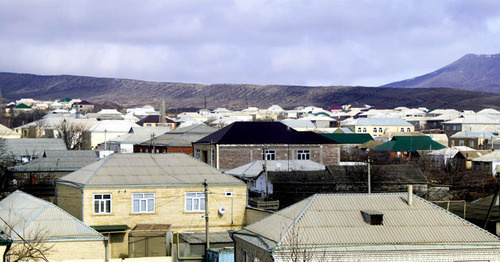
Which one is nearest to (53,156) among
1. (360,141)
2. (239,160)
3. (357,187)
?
(239,160)

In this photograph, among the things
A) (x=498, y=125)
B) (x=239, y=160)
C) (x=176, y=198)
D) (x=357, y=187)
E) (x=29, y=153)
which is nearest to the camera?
(x=176, y=198)

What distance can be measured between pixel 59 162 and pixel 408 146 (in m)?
39.6

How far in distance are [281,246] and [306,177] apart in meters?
21.3

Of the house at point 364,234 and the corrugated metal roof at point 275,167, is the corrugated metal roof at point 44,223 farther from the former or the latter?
the corrugated metal roof at point 275,167

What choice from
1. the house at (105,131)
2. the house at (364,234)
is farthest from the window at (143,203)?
the house at (105,131)

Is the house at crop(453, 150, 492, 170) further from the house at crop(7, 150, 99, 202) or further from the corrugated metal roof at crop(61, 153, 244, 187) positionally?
the corrugated metal roof at crop(61, 153, 244, 187)

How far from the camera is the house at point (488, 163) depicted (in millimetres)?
56219

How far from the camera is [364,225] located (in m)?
19.8

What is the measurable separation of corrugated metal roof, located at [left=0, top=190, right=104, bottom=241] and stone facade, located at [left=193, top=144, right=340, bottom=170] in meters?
25.3

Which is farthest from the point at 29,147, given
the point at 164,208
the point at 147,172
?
the point at 164,208

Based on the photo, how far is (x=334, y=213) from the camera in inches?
799

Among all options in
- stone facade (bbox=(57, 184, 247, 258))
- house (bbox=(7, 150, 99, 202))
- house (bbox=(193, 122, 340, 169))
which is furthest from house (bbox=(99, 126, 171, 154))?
stone facade (bbox=(57, 184, 247, 258))

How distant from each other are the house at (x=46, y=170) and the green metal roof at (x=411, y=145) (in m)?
35.4

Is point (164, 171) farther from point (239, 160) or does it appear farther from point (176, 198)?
point (239, 160)
